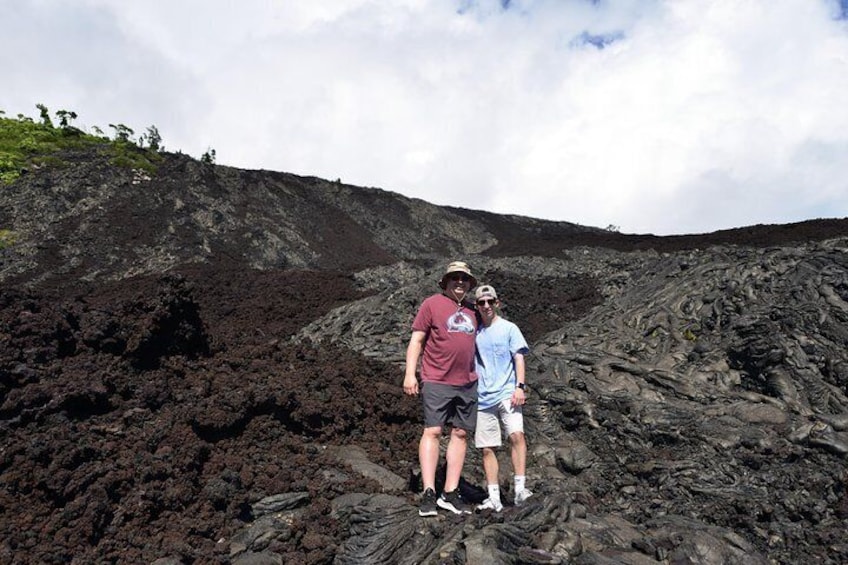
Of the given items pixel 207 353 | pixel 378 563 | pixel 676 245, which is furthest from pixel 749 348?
pixel 676 245

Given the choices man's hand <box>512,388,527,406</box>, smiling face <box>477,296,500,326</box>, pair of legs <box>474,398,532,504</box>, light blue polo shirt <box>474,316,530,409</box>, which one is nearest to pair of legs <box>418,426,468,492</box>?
pair of legs <box>474,398,532,504</box>

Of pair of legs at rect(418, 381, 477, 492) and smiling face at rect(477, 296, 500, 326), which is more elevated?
smiling face at rect(477, 296, 500, 326)

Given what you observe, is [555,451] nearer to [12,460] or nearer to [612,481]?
[612,481]

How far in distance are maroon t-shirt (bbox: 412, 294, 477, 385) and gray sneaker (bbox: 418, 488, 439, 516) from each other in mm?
1020

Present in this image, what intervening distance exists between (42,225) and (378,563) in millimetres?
32511

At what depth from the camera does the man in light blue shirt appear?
17.5 feet

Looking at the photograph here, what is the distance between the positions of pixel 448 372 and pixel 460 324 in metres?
0.47

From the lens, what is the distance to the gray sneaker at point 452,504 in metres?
4.99

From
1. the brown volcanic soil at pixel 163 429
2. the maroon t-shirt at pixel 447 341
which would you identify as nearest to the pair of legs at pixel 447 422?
the maroon t-shirt at pixel 447 341

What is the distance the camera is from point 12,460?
570 cm

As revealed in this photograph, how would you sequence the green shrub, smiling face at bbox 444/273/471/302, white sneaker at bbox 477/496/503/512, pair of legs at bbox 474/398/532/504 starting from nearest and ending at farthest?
1. white sneaker at bbox 477/496/503/512
2. pair of legs at bbox 474/398/532/504
3. smiling face at bbox 444/273/471/302
4. the green shrub

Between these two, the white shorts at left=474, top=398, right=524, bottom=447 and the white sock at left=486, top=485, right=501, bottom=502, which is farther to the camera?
the white shorts at left=474, top=398, right=524, bottom=447

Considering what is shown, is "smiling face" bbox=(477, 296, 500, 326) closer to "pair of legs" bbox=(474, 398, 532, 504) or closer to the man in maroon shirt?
the man in maroon shirt

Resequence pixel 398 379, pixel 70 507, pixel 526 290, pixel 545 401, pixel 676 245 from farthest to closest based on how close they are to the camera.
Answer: pixel 676 245 < pixel 526 290 < pixel 398 379 < pixel 545 401 < pixel 70 507
